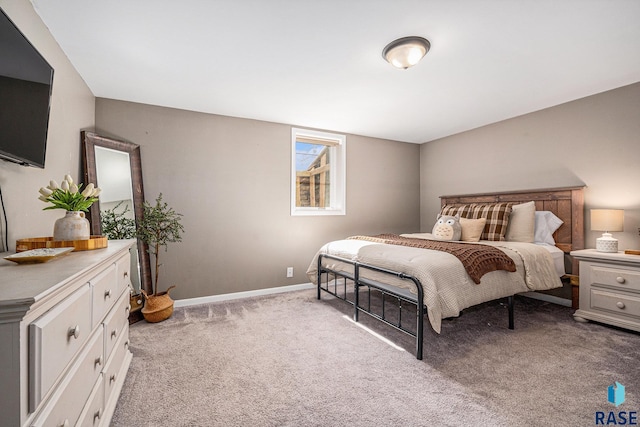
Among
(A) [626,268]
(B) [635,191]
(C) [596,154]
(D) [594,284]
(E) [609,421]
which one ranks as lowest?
(E) [609,421]

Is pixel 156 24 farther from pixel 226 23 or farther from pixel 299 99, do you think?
pixel 299 99

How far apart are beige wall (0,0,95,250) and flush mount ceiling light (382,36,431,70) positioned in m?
2.27

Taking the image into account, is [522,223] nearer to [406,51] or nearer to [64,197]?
[406,51]

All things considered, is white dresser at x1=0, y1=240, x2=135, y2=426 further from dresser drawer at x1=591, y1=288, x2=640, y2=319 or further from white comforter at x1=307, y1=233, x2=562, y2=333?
dresser drawer at x1=591, y1=288, x2=640, y2=319

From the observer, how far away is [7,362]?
706mm

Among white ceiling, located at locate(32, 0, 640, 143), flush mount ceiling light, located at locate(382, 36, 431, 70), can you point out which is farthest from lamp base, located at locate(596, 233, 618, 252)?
flush mount ceiling light, located at locate(382, 36, 431, 70)

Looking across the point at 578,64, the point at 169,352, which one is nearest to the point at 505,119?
the point at 578,64

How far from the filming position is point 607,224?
106 inches

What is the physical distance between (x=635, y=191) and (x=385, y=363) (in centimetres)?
303

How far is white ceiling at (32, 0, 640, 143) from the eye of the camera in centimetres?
180

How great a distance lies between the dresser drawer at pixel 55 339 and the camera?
30.2 inches

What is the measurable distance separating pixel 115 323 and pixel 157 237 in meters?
1.49

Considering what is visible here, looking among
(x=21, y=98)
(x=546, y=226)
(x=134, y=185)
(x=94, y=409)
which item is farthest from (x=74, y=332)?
(x=546, y=226)

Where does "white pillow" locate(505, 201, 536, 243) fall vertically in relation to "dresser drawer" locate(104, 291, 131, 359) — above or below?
above
